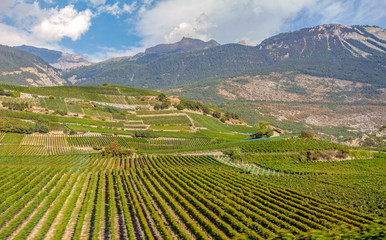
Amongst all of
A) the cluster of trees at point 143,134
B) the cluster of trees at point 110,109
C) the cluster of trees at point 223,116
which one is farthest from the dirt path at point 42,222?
the cluster of trees at point 223,116

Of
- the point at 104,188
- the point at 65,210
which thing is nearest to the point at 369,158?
the point at 104,188

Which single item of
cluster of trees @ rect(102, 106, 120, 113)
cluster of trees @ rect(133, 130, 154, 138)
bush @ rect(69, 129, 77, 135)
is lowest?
cluster of trees @ rect(133, 130, 154, 138)

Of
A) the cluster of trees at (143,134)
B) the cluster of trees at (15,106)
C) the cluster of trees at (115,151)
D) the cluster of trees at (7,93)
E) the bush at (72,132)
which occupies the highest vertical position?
the cluster of trees at (7,93)

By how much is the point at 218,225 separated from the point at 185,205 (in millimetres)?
6930

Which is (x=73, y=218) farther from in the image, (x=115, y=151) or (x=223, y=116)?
(x=223, y=116)

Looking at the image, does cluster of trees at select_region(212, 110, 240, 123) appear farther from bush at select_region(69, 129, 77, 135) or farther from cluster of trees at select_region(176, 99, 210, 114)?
bush at select_region(69, 129, 77, 135)

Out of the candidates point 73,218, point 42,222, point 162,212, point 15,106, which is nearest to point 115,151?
point 73,218

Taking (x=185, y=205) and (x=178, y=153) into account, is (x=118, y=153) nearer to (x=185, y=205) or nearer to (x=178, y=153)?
(x=178, y=153)

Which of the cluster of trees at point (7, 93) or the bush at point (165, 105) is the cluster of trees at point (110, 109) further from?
the cluster of trees at point (7, 93)

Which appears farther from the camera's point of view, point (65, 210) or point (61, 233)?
point (65, 210)

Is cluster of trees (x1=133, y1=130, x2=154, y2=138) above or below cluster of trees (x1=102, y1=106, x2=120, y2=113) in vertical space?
below

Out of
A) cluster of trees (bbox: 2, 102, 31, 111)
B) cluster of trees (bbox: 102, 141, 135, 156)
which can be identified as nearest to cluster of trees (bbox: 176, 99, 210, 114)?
cluster of trees (bbox: 102, 141, 135, 156)

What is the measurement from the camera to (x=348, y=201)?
1372 inches

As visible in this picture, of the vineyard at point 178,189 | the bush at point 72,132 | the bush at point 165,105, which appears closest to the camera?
the vineyard at point 178,189
